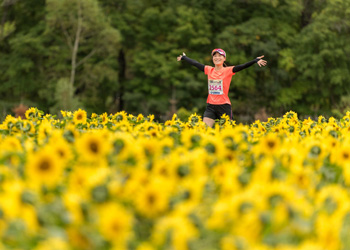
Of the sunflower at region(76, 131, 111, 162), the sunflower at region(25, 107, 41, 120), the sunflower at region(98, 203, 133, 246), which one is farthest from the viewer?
the sunflower at region(25, 107, 41, 120)

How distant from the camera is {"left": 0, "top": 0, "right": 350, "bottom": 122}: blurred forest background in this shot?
28453mm

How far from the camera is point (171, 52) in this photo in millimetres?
30234

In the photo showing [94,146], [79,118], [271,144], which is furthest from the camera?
[79,118]

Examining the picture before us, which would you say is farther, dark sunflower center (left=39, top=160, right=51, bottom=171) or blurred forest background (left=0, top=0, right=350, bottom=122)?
blurred forest background (left=0, top=0, right=350, bottom=122)

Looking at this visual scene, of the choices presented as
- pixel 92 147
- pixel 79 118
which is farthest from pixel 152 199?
pixel 79 118

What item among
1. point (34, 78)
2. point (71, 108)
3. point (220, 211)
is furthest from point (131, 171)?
point (34, 78)

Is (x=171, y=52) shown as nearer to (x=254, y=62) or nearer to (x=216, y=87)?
(x=216, y=87)

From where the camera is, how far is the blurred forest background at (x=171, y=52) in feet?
93.4

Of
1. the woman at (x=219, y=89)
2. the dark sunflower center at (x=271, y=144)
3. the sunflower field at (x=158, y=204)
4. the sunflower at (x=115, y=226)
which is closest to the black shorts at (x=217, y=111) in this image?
the woman at (x=219, y=89)

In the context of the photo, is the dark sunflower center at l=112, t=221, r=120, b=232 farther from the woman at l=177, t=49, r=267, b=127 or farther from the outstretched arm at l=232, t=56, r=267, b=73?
the woman at l=177, t=49, r=267, b=127

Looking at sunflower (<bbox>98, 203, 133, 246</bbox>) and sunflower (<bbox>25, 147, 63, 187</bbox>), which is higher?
sunflower (<bbox>25, 147, 63, 187</bbox>)

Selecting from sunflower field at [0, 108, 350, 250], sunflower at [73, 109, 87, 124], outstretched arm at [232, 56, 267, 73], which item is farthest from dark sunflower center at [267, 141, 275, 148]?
outstretched arm at [232, 56, 267, 73]

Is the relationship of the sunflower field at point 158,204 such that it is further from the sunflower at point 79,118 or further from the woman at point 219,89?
the woman at point 219,89

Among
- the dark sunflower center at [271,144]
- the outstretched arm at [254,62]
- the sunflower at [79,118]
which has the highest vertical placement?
the outstretched arm at [254,62]
